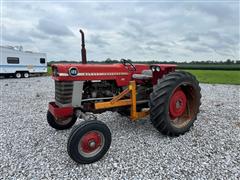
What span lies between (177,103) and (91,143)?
6.71 feet

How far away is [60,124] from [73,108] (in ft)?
3.32

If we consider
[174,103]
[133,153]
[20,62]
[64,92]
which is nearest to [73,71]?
[64,92]

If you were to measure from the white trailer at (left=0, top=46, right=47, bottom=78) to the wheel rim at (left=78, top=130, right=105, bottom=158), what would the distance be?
64.2 ft

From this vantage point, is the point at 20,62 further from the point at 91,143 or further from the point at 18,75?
the point at 91,143

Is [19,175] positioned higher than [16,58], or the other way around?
[16,58]

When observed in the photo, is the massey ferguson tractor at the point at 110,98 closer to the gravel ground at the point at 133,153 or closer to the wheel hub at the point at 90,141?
the wheel hub at the point at 90,141

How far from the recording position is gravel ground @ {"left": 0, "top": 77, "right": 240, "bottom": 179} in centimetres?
295

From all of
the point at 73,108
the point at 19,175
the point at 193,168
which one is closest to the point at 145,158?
the point at 193,168

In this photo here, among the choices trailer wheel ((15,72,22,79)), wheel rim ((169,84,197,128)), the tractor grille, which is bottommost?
wheel rim ((169,84,197,128))

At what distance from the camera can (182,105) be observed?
4371mm

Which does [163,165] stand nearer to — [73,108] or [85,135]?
[85,135]

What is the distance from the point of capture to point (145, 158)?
335cm

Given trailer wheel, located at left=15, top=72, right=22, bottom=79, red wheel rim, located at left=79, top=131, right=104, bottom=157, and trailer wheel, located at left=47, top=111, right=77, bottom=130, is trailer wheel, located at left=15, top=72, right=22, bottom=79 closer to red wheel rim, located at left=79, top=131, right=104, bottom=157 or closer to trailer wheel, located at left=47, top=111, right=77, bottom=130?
trailer wheel, located at left=47, top=111, right=77, bottom=130

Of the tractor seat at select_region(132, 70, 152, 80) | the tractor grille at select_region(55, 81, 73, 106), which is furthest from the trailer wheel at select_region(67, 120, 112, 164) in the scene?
the tractor seat at select_region(132, 70, 152, 80)
